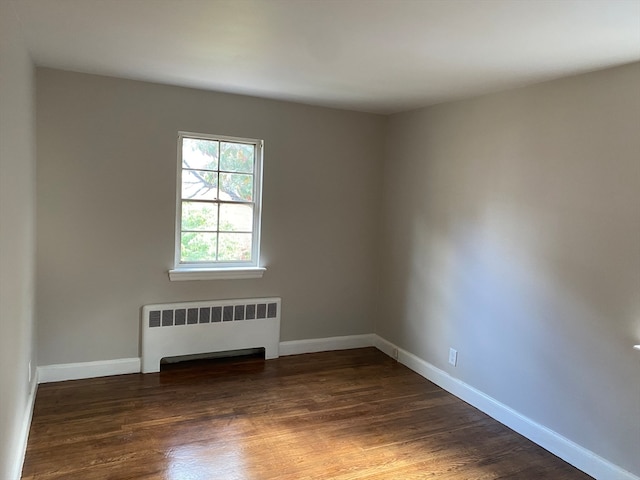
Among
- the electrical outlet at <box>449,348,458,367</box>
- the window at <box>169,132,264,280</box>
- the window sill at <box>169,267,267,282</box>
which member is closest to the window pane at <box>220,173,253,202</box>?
the window at <box>169,132,264,280</box>

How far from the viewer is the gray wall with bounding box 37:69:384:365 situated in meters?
3.37

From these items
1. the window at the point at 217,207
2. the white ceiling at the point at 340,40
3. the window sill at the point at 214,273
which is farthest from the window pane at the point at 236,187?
the white ceiling at the point at 340,40

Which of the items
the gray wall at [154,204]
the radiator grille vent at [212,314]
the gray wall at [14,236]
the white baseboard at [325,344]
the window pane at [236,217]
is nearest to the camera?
the gray wall at [14,236]

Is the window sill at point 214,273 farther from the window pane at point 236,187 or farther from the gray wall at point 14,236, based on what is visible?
the gray wall at point 14,236

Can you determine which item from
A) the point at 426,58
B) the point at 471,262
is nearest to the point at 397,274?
the point at 471,262

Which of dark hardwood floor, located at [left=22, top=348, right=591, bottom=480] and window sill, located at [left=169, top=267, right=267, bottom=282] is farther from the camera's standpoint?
window sill, located at [left=169, top=267, right=267, bottom=282]

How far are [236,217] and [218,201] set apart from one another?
0.21 metres

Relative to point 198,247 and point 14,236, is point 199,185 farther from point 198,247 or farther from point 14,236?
point 14,236

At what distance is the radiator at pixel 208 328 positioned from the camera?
12.2ft

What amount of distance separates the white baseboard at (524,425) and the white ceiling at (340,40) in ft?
7.03

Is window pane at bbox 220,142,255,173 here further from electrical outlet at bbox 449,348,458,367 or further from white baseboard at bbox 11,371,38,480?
electrical outlet at bbox 449,348,458,367

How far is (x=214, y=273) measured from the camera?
3.87m

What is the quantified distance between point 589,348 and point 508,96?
1675mm

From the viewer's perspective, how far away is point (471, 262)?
11.4 ft
